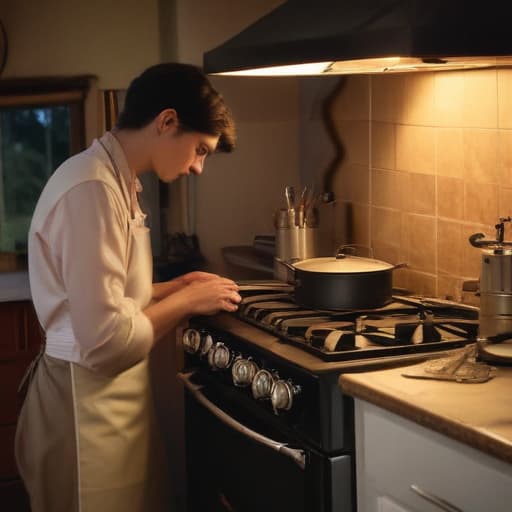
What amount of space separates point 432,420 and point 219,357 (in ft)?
2.78

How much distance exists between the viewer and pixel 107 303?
208 centimetres

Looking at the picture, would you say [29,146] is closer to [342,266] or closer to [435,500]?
[342,266]

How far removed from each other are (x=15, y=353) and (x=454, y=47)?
227 centimetres

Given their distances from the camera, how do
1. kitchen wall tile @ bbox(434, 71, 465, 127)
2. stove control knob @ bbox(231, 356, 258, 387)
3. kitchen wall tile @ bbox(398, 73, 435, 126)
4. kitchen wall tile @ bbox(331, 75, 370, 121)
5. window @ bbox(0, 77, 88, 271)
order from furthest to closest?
window @ bbox(0, 77, 88, 271) → kitchen wall tile @ bbox(331, 75, 370, 121) → kitchen wall tile @ bbox(398, 73, 435, 126) → kitchen wall tile @ bbox(434, 71, 465, 127) → stove control knob @ bbox(231, 356, 258, 387)

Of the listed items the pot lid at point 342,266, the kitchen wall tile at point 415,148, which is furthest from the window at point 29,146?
the pot lid at point 342,266

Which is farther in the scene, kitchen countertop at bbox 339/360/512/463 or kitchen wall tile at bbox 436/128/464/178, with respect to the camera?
kitchen wall tile at bbox 436/128/464/178

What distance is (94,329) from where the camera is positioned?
2.10 meters

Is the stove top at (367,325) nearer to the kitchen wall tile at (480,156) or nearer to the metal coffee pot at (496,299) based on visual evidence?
the metal coffee pot at (496,299)

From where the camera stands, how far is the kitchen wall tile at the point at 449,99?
2498 millimetres

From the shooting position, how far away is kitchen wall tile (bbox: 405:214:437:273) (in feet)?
8.71

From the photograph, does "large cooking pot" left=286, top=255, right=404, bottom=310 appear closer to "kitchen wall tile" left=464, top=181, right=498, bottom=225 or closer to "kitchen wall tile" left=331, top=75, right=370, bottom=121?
"kitchen wall tile" left=464, top=181, right=498, bottom=225

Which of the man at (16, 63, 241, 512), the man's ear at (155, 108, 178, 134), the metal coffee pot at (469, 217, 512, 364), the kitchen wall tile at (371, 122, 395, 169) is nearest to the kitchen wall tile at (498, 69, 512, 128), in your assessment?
the metal coffee pot at (469, 217, 512, 364)

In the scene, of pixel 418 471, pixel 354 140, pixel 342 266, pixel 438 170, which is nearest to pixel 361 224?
pixel 354 140

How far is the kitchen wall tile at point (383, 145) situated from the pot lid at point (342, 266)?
1.70 ft
